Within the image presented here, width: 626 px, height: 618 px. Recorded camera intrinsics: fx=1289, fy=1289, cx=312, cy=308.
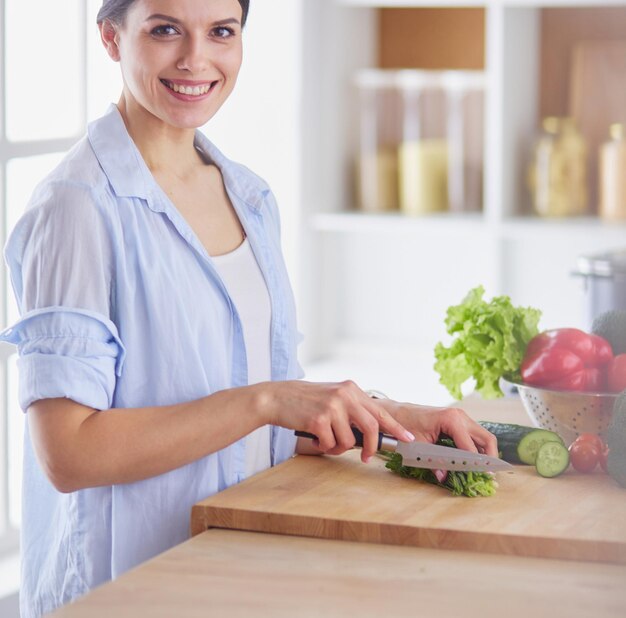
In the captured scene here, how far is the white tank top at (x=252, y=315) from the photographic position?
1.54m

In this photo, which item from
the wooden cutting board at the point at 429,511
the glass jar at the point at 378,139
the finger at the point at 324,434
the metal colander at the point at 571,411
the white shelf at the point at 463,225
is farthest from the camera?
the glass jar at the point at 378,139

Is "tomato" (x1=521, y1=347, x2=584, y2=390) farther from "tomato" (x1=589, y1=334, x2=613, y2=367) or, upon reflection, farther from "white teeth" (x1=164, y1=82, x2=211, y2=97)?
"white teeth" (x1=164, y1=82, x2=211, y2=97)

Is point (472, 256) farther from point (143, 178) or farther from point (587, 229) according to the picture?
point (143, 178)

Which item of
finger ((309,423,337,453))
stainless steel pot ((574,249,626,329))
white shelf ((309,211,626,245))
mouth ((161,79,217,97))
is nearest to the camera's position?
finger ((309,423,337,453))

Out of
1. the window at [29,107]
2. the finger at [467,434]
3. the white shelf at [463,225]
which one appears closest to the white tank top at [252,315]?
the finger at [467,434]

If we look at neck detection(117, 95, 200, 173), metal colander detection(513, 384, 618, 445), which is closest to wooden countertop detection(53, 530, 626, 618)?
metal colander detection(513, 384, 618, 445)

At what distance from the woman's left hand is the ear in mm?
543

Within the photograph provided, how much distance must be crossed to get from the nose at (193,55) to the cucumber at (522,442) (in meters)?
0.56

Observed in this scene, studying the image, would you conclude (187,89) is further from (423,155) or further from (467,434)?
(423,155)

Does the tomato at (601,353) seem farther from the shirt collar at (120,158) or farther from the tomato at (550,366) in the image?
the shirt collar at (120,158)

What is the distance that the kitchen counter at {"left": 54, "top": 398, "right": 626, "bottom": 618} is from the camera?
113cm

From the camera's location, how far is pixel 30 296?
1374 millimetres

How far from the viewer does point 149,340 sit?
143 centimetres

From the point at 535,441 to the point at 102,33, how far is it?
702mm
